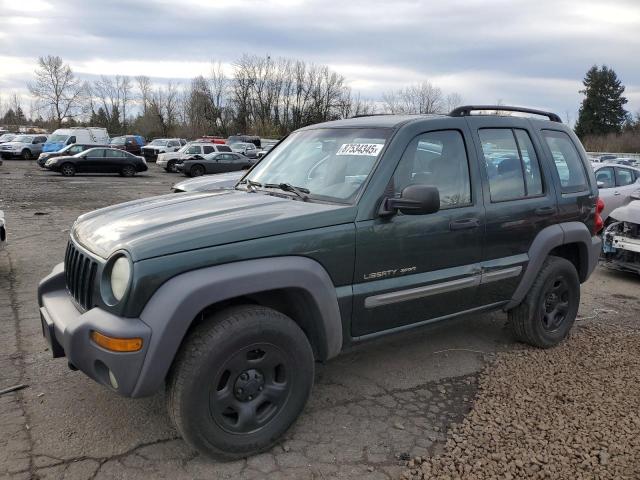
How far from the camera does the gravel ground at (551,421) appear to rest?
9.61ft

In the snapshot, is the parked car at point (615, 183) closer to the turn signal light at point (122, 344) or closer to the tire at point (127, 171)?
the turn signal light at point (122, 344)

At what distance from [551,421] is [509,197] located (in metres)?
1.62

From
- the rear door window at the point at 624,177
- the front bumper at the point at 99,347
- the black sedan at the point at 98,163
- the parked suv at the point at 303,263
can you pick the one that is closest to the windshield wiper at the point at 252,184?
the parked suv at the point at 303,263

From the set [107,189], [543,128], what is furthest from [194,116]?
[543,128]

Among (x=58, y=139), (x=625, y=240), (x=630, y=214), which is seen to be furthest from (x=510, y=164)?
(x=58, y=139)

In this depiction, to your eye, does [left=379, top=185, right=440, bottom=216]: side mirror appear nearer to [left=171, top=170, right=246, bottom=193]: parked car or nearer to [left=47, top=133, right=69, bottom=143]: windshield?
[left=171, top=170, right=246, bottom=193]: parked car

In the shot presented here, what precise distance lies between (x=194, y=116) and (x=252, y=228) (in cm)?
7471

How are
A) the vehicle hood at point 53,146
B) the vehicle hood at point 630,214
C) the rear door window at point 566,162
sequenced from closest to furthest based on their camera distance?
the rear door window at point 566,162 < the vehicle hood at point 630,214 < the vehicle hood at point 53,146

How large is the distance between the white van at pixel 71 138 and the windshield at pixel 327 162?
30082 mm

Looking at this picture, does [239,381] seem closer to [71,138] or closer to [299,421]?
[299,421]

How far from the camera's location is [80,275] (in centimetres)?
307

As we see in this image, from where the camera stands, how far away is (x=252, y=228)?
292 centimetres

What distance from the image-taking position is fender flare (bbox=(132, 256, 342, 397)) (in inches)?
102

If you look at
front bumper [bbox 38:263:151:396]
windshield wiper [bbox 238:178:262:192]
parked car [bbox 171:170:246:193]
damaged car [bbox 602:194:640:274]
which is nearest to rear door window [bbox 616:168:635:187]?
damaged car [bbox 602:194:640:274]
